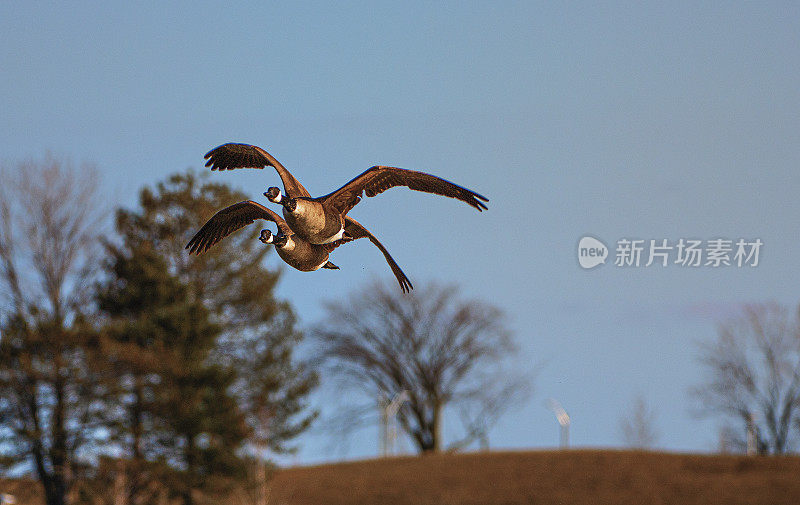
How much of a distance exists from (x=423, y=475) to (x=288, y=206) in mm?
33534

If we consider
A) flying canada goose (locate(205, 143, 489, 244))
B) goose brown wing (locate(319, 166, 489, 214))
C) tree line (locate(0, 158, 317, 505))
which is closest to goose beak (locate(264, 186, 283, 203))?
flying canada goose (locate(205, 143, 489, 244))

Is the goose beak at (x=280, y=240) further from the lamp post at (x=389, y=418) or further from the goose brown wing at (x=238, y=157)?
the lamp post at (x=389, y=418)

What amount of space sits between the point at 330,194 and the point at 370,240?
0.59 feet

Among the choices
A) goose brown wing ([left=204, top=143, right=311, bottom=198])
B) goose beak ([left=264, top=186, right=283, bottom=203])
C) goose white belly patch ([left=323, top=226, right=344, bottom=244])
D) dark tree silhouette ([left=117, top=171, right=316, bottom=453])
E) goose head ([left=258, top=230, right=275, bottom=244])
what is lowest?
goose head ([left=258, top=230, right=275, bottom=244])

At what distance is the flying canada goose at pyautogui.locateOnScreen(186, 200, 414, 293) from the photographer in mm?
2674

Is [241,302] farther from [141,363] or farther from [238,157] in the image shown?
[238,157]

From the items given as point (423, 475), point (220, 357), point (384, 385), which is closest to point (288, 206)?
point (220, 357)

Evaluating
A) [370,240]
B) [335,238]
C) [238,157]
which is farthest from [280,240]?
[238,157]

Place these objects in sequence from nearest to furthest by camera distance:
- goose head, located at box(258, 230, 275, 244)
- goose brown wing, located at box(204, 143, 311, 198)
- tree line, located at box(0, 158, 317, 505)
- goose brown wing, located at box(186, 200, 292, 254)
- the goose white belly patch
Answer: goose head, located at box(258, 230, 275, 244)
the goose white belly patch
goose brown wing, located at box(186, 200, 292, 254)
goose brown wing, located at box(204, 143, 311, 198)
tree line, located at box(0, 158, 317, 505)

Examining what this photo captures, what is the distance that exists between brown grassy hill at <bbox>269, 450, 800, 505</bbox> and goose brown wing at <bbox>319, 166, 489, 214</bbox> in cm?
2935

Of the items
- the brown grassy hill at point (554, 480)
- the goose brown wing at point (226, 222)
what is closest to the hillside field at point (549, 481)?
the brown grassy hill at point (554, 480)

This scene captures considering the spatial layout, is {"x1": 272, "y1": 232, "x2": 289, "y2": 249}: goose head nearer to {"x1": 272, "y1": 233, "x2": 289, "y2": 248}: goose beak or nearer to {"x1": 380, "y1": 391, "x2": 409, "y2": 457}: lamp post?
{"x1": 272, "y1": 233, "x2": 289, "y2": 248}: goose beak

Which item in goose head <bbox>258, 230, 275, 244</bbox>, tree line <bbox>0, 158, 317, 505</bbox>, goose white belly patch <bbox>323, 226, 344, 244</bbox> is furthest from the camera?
tree line <bbox>0, 158, 317, 505</bbox>

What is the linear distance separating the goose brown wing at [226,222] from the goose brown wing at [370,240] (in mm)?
229
